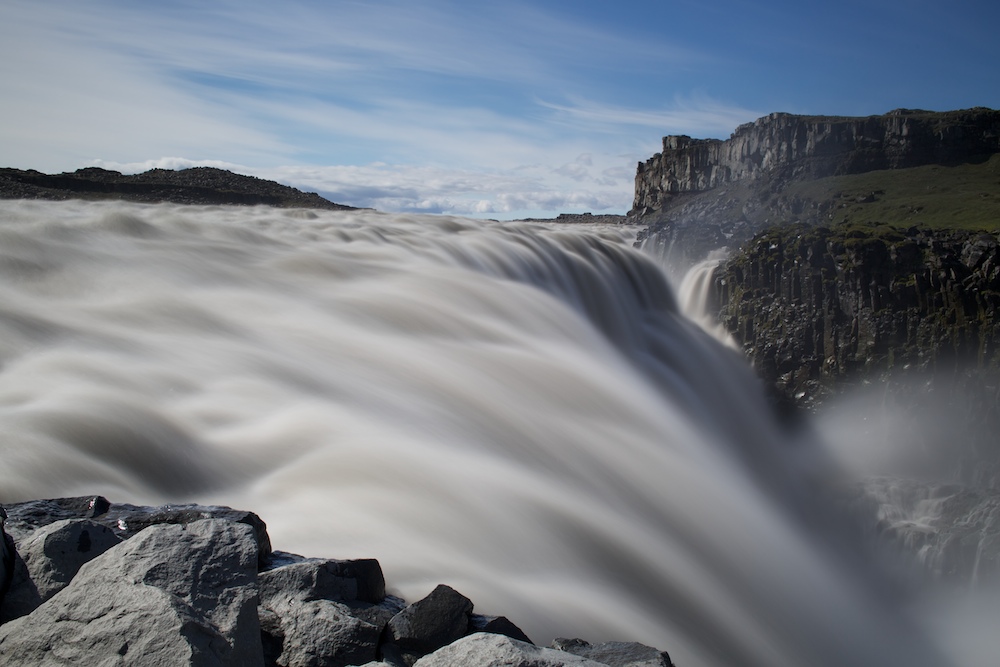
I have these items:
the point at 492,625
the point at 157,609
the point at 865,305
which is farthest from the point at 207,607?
the point at 865,305

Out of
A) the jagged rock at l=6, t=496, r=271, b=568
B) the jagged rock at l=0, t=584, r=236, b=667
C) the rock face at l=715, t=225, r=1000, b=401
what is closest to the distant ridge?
the jagged rock at l=6, t=496, r=271, b=568

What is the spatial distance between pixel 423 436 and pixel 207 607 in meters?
4.80

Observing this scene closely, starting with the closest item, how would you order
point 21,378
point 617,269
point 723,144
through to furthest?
point 21,378
point 617,269
point 723,144

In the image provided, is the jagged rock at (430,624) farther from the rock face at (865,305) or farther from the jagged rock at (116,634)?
the rock face at (865,305)

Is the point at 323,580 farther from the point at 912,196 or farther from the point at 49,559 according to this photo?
the point at 912,196

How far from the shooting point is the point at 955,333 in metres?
19.6

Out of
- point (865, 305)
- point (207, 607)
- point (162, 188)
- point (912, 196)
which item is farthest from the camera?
point (912, 196)

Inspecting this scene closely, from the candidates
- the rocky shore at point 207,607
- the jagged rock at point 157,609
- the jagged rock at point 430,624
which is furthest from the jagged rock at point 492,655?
the jagged rock at point 157,609

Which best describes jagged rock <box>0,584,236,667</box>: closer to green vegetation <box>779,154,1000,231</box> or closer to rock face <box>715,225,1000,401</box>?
rock face <box>715,225,1000,401</box>

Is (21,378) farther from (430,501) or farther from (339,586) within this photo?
(339,586)

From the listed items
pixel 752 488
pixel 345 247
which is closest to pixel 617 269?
pixel 345 247

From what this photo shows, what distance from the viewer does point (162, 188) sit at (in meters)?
34.5

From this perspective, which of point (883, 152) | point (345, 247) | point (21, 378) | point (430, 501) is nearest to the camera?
point (430, 501)

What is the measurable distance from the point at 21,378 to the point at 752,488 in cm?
1195
